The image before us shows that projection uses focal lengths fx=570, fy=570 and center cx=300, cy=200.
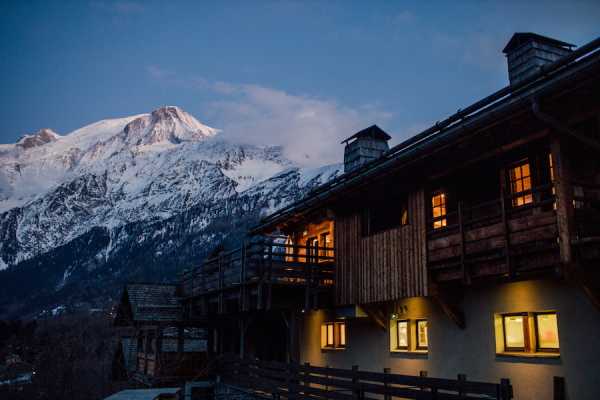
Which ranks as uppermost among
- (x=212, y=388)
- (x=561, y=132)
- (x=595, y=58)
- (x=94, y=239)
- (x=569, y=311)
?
(x=94, y=239)

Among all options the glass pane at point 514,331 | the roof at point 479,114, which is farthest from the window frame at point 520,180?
the glass pane at point 514,331

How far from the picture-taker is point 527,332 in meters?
11.4

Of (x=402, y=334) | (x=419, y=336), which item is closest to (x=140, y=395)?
(x=402, y=334)

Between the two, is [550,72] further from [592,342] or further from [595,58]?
[592,342]

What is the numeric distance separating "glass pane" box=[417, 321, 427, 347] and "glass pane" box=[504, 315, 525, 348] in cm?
273

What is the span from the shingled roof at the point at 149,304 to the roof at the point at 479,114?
10.1 metres

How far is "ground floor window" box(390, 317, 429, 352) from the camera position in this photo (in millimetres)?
14477

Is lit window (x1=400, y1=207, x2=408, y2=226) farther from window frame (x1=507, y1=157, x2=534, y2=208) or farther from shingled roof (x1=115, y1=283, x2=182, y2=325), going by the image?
shingled roof (x1=115, y1=283, x2=182, y2=325)

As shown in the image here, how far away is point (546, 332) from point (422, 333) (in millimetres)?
3884

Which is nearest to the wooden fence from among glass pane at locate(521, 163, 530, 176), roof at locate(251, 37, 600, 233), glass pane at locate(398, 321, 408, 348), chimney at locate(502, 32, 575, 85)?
glass pane at locate(398, 321, 408, 348)

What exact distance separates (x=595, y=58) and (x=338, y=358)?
11.9 m

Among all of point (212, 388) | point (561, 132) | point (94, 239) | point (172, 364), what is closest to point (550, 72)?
point (561, 132)

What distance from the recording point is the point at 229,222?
156m

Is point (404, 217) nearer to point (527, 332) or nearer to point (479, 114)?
point (479, 114)
